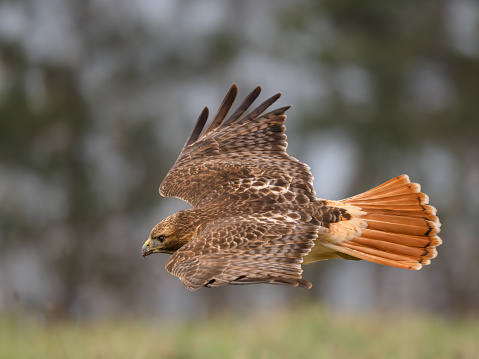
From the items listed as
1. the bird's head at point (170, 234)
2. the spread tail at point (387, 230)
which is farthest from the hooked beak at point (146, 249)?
the spread tail at point (387, 230)

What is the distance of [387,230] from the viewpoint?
295 cm

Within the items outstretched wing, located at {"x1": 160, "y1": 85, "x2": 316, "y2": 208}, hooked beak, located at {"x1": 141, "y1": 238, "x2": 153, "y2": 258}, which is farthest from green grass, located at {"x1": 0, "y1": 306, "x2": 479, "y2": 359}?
hooked beak, located at {"x1": 141, "y1": 238, "x2": 153, "y2": 258}

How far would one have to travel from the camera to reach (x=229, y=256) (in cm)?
245

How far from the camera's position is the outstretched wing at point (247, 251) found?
226 cm

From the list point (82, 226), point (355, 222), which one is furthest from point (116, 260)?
point (355, 222)

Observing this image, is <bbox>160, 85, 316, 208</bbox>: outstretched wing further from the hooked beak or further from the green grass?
the green grass

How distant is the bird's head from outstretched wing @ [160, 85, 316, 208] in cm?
26

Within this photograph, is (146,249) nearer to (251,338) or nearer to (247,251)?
(247,251)

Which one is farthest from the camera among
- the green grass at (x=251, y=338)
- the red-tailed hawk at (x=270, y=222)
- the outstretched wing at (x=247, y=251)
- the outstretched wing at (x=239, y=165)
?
the green grass at (x=251, y=338)

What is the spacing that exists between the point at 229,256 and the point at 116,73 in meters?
11.9

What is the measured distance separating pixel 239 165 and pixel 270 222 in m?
0.92

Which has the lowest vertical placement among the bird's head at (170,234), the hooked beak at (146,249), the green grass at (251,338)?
the green grass at (251,338)

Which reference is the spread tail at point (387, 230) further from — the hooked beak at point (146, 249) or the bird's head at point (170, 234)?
the hooked beak at point (146, 249)

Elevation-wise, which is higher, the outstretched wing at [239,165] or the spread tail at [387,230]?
the outstretched wing at [239,165]
